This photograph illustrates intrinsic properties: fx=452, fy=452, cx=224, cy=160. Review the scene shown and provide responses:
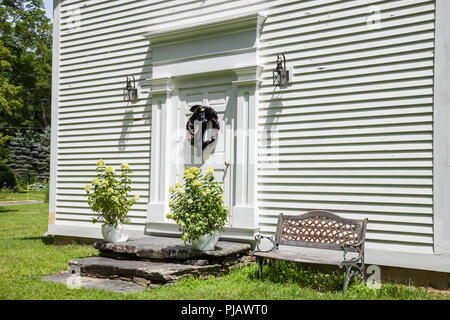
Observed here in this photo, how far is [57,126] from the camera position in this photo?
870 centimetres

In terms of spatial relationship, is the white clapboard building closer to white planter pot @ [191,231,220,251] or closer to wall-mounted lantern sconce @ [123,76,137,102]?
wall-mounted lantern sconce @ [123,76,137,102]

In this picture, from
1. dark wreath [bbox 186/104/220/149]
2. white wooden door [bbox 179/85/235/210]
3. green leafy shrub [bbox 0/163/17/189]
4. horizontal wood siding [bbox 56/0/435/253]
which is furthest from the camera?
green leafy shrub [bbox 0/163/17/189]

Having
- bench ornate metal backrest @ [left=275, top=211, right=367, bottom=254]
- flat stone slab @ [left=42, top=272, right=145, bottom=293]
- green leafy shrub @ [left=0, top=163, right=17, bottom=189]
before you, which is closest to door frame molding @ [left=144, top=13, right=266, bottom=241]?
bench ornate metal backrest @ [left=275, top=211, right=367, bottom=254]

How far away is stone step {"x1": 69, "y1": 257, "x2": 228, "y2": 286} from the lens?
16.8ft

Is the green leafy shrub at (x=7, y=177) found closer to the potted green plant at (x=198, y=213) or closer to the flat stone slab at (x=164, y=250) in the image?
the flat stone slab at (x=164, y=250)

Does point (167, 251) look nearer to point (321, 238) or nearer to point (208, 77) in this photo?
point (321, 238)

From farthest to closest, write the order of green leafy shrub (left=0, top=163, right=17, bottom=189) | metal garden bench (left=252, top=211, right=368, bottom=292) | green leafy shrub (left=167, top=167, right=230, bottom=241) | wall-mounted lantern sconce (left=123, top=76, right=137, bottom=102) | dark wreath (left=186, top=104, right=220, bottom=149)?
green leafy shrub (left=0, top=163, right=17, bottom=189), wall-mounted lantern sconce (left=123, top=76, right=137, bottom=102), dark wreath (left=186, top=104, right=220, bottom=149), green leafy shrub (left=167, top=167, right=230, bottom=241), metal garden bench (left=252, top=211, right=368, bottom=292)

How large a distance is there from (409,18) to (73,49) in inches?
238

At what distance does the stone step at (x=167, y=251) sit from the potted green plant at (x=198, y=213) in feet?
0.40

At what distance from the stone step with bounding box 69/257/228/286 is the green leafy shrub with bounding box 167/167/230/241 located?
1.30ft

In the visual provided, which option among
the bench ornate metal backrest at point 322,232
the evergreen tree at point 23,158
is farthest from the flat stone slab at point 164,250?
the evergreen tree at point 23,158

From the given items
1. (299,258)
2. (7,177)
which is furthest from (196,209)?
(7,177)

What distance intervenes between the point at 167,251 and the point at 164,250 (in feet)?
0.17
